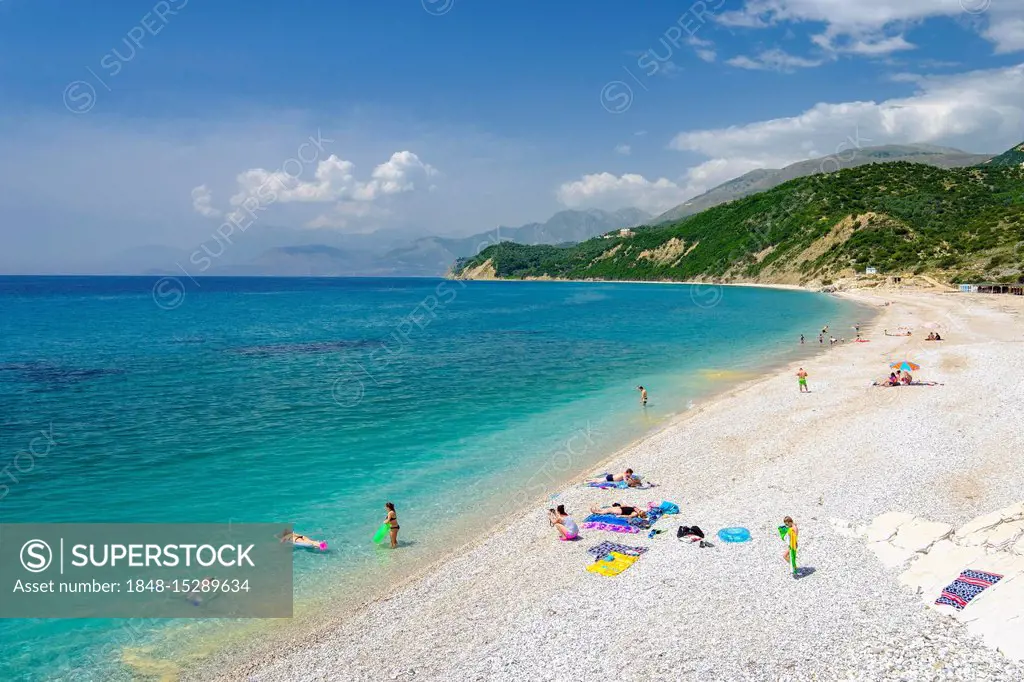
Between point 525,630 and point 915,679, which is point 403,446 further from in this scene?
point 915,679

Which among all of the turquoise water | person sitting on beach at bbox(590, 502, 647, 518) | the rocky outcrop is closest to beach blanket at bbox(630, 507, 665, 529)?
person sitting on beach at bbox(590, 502, 647, 518)

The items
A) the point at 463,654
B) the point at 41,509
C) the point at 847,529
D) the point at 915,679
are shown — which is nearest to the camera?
the point at 915,679

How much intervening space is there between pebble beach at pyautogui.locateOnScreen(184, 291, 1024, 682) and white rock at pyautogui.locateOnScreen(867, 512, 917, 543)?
52cm

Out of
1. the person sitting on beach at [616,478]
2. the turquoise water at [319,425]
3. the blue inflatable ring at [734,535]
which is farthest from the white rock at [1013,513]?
the turquoise water at [319,425]

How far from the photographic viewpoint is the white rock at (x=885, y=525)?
1490 cm

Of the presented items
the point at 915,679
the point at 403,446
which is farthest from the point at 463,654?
the point at 403,446

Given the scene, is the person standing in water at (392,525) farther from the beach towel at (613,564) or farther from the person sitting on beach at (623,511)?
the person sitting on beach at (623,511)

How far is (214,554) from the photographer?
1727 cm

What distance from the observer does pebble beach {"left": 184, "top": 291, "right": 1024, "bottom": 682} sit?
10.9 m

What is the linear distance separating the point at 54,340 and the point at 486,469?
67180 mm

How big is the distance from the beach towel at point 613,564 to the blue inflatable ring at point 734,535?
8.01 ft

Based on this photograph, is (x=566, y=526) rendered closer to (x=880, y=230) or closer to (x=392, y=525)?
(x=392, y=525)

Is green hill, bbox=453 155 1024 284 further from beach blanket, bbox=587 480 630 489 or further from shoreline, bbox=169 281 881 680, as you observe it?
beach blanket, bbox=587 480 630 489

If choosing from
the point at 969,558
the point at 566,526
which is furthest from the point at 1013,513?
the point at 566,526
